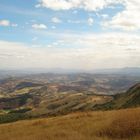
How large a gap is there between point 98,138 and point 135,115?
8.88 feet

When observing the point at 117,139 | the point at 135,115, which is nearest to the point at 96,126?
the point at 135,115

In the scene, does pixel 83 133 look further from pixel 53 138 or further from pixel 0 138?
pixel 0 138

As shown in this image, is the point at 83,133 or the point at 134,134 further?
the point at 83,133

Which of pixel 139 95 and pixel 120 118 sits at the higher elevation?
pixel 120 118

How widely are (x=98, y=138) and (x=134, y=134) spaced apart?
62.0 inches

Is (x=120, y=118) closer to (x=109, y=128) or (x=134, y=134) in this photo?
(x=109, y=128)

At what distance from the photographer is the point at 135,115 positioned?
1394 centimetres

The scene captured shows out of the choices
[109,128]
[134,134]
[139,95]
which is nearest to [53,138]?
[109,128]

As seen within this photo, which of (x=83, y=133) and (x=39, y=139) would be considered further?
(x=83, y=133)

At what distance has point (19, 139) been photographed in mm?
14148

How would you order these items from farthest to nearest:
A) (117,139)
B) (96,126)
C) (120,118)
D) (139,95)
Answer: (139,95)
(96,126)
(120,118)
(117,139)

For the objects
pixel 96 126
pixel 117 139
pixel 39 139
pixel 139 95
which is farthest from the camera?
pixel 139 95

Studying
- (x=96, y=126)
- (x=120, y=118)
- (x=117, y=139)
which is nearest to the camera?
(x=117, y=139)

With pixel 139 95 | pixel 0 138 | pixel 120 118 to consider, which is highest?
pixel 120 118
